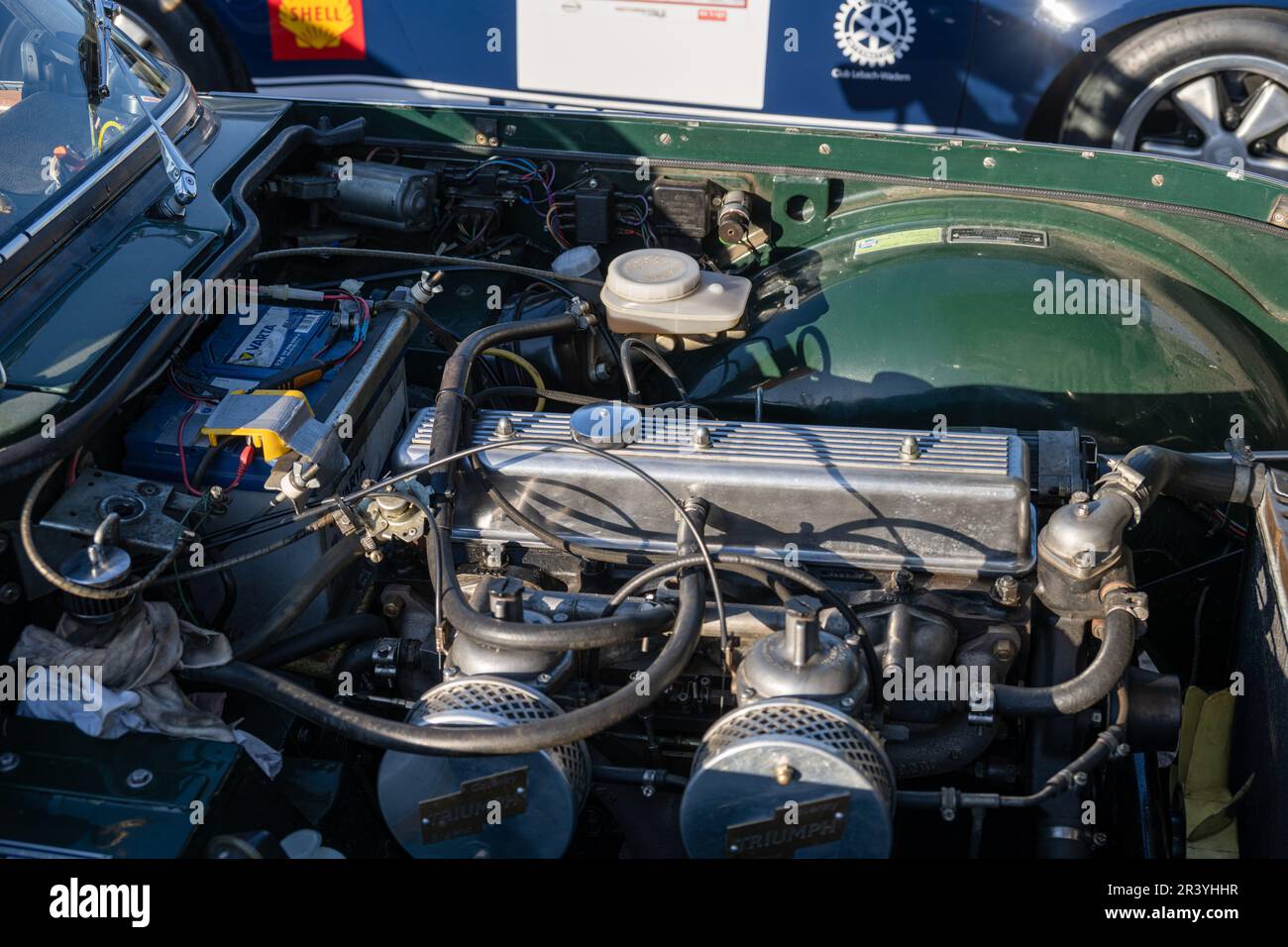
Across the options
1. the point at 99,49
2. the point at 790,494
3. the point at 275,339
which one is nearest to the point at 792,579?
the point at 790,494

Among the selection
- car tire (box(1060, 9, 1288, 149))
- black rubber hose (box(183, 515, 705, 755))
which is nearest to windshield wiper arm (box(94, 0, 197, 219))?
black rubber hose (box(183, 515, 705, 755))

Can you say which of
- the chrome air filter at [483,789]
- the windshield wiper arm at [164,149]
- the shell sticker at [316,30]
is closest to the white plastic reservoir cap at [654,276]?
the windshield wiper arm at [164,149]

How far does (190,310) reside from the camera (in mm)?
2369

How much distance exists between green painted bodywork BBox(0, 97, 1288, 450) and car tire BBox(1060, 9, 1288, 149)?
85.2 inches

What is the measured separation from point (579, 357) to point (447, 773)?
4.37 ft

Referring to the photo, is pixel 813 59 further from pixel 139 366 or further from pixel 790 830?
pixel 790 830

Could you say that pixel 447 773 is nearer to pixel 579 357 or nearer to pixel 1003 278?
pixel 579 357

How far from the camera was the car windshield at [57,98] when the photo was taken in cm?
239

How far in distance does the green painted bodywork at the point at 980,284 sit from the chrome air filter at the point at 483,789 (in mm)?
1123

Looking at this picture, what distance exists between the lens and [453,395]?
2260mm

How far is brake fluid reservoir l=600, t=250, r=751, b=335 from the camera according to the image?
2.80 meters
